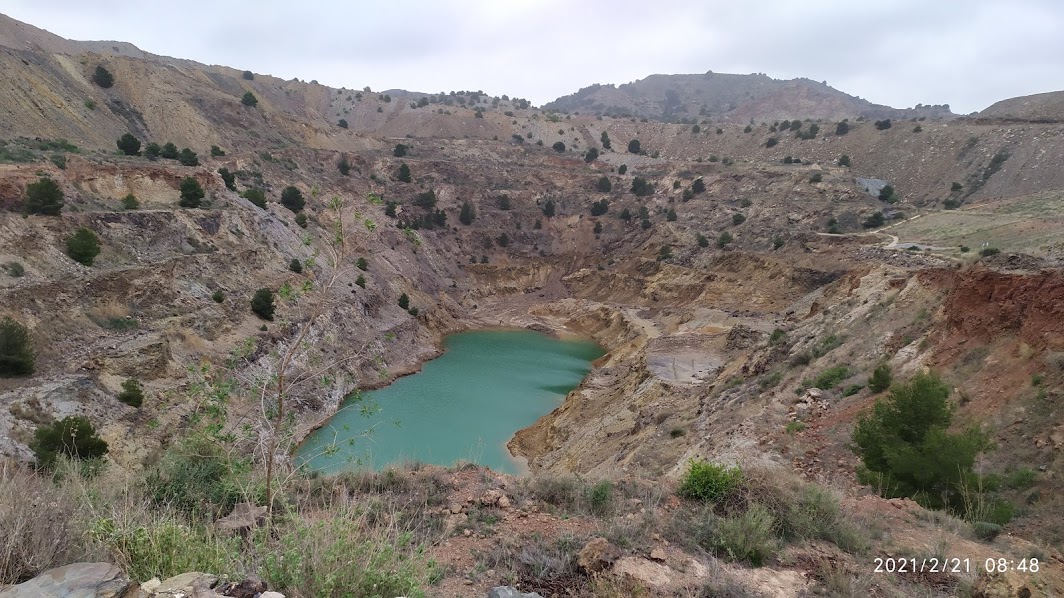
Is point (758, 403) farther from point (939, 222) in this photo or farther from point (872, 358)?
point (939, 222)

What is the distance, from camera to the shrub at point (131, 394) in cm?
1659

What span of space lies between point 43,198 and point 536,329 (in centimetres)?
3189

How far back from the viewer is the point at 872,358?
15930 millimetres

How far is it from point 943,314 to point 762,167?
1728 inches

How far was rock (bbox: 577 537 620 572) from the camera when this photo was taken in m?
5.71

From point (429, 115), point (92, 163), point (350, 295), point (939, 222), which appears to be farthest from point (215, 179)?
point (429, 115)

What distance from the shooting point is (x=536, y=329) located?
4525cm

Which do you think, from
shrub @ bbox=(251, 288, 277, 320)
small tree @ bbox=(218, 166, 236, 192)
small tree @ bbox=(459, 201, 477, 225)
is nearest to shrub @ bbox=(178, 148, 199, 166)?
small tree @ bbox=(218, 166, 236, 192)

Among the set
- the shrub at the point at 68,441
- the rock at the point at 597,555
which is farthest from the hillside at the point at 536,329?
the shrub at the point at 68,441

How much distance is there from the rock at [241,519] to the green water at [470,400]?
864 centimetres

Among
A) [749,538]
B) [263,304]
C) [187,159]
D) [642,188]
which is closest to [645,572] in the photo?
[749,538]

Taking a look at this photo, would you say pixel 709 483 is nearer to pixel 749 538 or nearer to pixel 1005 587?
pixel 749 538

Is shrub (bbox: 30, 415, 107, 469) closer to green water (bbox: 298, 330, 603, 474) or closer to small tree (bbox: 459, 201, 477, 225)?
green water (bbox: 298, 330, 603, 474)

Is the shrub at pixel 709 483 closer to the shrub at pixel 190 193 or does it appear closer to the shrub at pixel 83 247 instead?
the shrub at pixel 83 247
